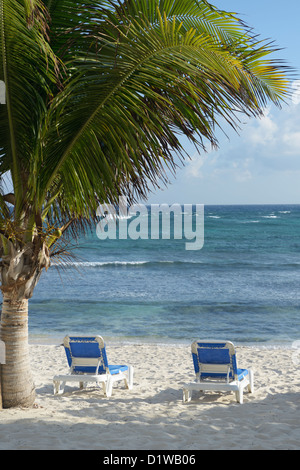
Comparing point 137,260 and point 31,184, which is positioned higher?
point 31,184

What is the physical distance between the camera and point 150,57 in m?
4.38

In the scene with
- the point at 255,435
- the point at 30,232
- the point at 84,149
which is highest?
the point at 84,149

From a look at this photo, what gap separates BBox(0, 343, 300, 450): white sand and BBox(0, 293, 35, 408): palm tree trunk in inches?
7.4

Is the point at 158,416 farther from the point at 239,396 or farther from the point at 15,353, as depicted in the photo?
the point at 15,353

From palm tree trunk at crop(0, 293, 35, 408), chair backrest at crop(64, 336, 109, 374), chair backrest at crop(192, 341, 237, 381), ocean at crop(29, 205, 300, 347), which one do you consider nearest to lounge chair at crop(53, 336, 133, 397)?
chair backrest at crop(64, 336, 109, 374)

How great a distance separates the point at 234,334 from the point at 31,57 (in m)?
10.7

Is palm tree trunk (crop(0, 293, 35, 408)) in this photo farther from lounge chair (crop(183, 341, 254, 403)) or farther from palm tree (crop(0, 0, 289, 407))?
lounge chair (crop(183, 341, 254, 403))

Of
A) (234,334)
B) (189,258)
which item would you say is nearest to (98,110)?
(234,334)

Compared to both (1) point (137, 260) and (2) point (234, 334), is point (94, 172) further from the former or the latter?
(1) point (137, 260)

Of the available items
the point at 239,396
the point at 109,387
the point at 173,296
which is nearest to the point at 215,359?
the point at 239,396

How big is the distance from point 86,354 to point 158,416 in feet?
5.67

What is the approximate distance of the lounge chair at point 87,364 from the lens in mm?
7031

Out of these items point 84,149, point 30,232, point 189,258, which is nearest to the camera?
point 84,149

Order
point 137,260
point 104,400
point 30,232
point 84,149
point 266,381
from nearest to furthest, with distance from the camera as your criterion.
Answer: point 84,149, point 30,232, point 104,400, point 266,381, point 137,260
